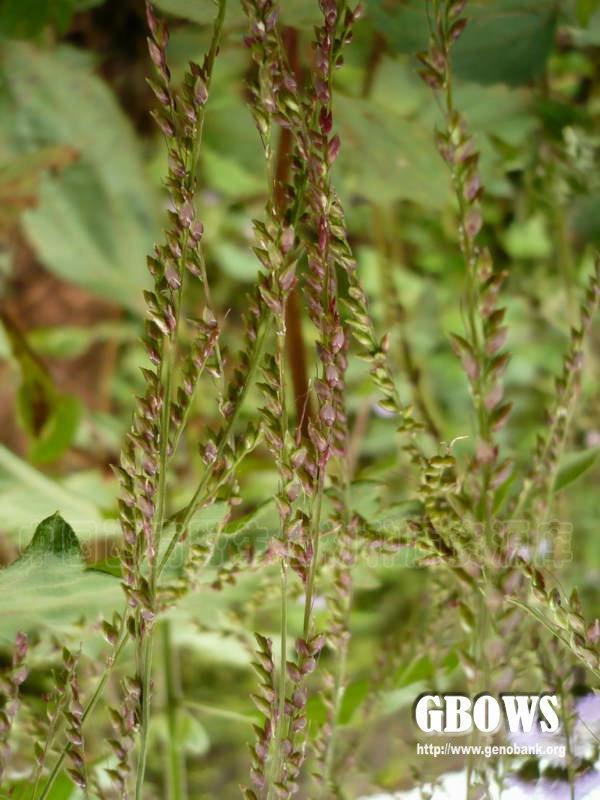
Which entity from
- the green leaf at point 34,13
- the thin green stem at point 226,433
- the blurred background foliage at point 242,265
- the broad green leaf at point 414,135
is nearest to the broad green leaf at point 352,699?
the blurred background foliage at point 242,265

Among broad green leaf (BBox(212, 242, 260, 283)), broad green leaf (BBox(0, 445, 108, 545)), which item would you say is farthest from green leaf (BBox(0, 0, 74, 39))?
broad green leaf (BBox(212, 242, 260, 283))

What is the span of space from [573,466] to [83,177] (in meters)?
0.60

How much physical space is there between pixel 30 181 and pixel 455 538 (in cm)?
59

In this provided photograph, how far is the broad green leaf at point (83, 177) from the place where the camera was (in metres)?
0.72

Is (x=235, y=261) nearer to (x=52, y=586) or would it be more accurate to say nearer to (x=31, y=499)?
(x=31, y=499)

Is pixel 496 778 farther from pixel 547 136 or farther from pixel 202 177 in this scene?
pixel 202 177

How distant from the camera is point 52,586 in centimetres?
43

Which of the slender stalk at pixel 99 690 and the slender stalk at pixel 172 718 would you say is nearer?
the slender stalk at pixel 99 690

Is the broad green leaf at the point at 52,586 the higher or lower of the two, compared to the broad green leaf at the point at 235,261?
lower

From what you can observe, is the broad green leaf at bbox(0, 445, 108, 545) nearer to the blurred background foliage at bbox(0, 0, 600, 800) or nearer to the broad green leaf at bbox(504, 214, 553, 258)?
the blurred background foliage at bbox(0, 0, 600, 800)

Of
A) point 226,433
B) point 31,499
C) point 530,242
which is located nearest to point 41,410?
point 31,499

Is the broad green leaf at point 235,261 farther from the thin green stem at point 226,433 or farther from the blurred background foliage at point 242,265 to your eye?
the thin green stem at point 226,433

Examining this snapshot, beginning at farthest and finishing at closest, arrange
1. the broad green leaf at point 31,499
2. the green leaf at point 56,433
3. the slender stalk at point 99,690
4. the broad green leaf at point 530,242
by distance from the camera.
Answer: the broad green leaf at point 530,242 < the green leaf at point 56,433 < the broad green leaf at point 31,499 < the slender stalk at point 99,690

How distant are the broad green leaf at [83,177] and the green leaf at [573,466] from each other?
534mm
